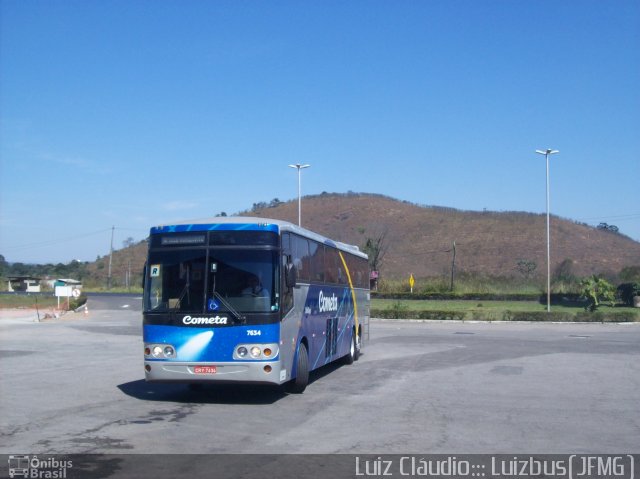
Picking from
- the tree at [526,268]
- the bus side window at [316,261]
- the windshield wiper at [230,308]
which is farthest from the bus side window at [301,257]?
the tree at [526,268]

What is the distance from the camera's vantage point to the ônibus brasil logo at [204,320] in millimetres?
12031

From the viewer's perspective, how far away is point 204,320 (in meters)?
12.1

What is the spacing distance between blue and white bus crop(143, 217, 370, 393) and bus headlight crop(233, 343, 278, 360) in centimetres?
2

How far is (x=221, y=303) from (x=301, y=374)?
2471 millimetres

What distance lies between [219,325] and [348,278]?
782 centimetres

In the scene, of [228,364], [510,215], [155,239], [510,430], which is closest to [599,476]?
[510,430]

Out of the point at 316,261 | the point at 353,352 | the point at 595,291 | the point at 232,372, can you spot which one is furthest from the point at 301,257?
the point at 595,291

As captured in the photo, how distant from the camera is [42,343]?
970 inches

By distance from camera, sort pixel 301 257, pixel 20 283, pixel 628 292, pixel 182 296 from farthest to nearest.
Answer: pixel 20 283 < pixel 628 292 < pixel 301 257 < pixel 182 296

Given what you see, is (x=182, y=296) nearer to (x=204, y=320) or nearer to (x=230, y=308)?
(x=204, y=320)

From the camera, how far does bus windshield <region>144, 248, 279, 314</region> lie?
39.9 feet

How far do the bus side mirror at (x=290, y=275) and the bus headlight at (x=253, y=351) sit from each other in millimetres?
1181

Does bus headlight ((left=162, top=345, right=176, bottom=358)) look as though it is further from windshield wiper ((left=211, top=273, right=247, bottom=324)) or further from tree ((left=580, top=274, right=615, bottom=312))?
tree ((left=580, top=274, right=615, bottom=312))

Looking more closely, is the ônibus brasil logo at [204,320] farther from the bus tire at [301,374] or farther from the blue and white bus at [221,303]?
the bus tire at [301,374]
